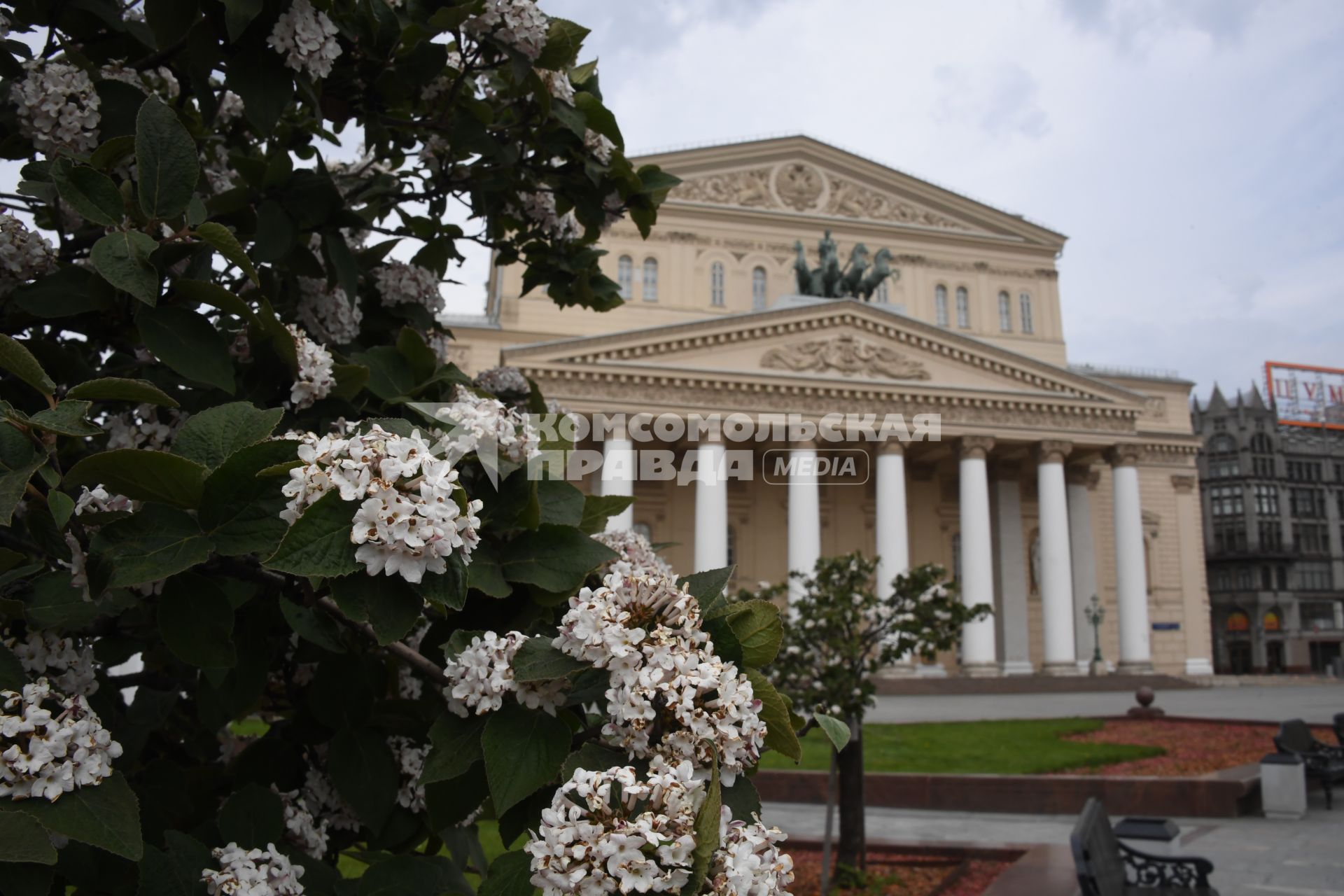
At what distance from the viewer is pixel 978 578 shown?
32656 millimetres

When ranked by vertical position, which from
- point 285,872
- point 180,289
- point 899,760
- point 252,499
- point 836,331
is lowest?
point 899,760

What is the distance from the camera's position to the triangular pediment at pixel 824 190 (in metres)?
40.5

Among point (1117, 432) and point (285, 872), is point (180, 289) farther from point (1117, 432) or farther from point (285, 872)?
point (1117, 432)

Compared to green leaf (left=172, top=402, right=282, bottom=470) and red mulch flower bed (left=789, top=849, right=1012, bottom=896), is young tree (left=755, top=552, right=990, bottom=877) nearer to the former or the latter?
red mulch flower bed (left=789, top=849, right=1012, bottom=896)

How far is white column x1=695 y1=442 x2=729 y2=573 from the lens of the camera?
30.8 metres

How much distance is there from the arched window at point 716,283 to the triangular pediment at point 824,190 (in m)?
2.34

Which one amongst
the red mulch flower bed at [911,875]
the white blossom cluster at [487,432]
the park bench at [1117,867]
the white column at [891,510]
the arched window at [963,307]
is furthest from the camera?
the arched window at [963,307]

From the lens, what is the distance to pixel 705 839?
1.27 meters

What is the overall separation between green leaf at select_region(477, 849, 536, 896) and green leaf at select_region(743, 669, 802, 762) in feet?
1.34

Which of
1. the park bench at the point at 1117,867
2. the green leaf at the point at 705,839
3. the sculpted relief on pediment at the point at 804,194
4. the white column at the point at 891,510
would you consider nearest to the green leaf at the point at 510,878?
the green leaf at the point at 705,839

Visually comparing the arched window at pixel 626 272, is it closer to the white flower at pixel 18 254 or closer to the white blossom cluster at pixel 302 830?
the white flower at pixel 18 254

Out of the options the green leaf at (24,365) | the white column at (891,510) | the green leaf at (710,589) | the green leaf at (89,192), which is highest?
the white column at (891,510)

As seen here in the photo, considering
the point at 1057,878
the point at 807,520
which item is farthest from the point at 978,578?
the point at 1057,878

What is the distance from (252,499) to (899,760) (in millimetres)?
13643
